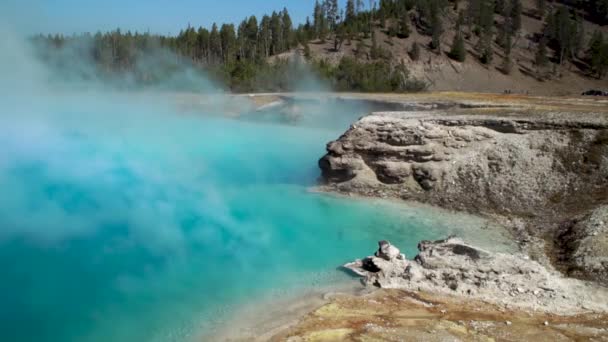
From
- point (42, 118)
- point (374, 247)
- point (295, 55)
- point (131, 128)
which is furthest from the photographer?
point (295, 55)

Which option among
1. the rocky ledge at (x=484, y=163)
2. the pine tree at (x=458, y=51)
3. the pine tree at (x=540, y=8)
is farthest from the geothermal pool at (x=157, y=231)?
the pine tree at (x=540, y=8)

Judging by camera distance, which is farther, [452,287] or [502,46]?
[502,46]

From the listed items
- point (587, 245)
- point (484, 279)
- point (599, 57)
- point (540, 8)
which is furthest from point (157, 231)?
point (540, 8)

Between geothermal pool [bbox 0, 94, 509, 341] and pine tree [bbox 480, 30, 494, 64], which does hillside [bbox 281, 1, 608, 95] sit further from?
geothermal pool [bbox 0, 94, 509, 341]

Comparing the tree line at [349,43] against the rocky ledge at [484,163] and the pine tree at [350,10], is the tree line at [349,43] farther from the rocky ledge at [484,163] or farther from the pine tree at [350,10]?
the rocky ledge at [484,163]

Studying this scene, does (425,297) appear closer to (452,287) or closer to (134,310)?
(452,287)

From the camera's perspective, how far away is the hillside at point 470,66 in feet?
300

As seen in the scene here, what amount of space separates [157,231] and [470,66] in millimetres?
89340

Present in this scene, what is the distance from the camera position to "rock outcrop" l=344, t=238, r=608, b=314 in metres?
13.5

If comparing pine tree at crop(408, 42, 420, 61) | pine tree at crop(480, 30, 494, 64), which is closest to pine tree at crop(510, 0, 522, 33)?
pine tree at crop(480, 30, 494, 64)

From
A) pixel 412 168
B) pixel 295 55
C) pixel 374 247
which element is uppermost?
pixel 295 55

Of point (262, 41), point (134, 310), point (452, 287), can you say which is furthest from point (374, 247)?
point (262, 41)

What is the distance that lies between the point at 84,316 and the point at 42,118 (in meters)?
25.7

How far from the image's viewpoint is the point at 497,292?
14.0m
